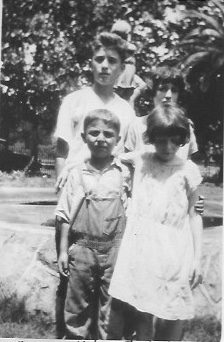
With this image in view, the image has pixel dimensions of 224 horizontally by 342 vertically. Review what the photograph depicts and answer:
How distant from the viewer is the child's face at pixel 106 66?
1.01m

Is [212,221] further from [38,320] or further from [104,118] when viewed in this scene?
[38,320]

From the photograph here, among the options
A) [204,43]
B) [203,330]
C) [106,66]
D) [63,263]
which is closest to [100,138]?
[106,66]

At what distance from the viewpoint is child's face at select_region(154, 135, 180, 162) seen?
967 millimetres

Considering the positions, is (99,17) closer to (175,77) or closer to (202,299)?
(175,77)

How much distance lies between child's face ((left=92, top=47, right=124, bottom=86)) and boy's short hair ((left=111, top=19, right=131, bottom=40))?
0.19 ft

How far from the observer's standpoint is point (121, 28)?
105 centimetres

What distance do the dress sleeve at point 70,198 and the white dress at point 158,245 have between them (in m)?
0.12

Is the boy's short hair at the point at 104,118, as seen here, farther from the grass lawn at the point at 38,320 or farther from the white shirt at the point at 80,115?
the grass lawn at the point at 38,320

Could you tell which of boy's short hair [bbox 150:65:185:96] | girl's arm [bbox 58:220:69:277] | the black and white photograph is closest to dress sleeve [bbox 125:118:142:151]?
the black and white photograph

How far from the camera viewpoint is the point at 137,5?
1.09 metres

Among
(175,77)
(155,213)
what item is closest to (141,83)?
(175,77)

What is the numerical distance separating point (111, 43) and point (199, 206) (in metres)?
0.41

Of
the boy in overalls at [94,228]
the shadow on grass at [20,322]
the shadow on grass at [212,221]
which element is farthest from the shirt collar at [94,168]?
the shadow on grass at [20,322]

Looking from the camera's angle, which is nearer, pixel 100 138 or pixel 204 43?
pixel 100 138
